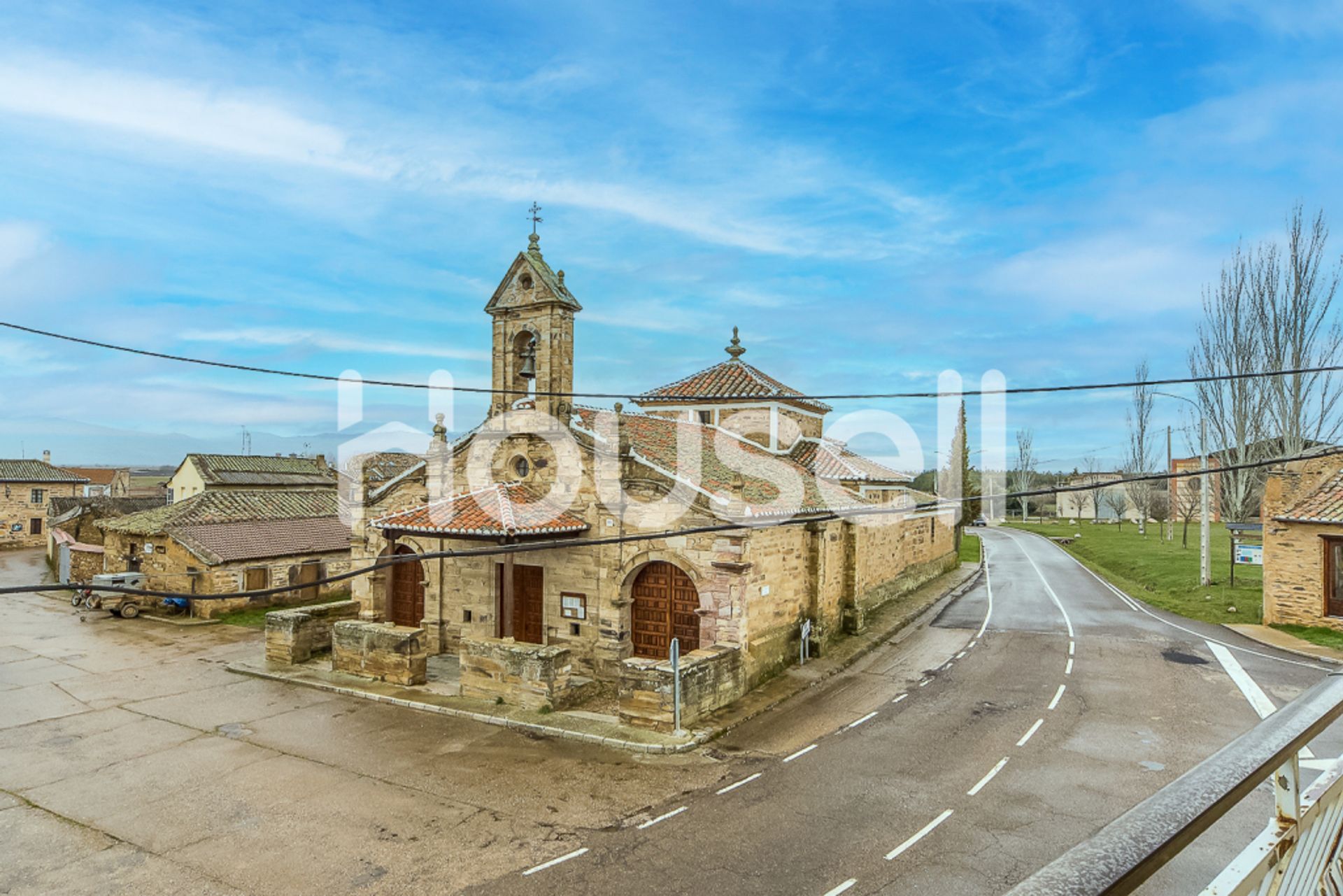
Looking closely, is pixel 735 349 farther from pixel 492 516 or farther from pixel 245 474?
pixel 245 474

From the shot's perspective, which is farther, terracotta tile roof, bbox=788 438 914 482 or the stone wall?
the stone wall

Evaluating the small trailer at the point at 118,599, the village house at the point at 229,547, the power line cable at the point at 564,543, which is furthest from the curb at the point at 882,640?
the small trailer at the point at 118,599

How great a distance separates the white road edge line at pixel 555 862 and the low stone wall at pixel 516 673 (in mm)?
5570

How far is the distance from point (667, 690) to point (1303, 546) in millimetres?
19367

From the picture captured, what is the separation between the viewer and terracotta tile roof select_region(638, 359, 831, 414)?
25.5 metres

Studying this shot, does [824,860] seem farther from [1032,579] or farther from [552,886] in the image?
Result: [1032,579]

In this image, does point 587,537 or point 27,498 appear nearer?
point 587,537

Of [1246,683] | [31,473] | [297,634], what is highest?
[31,473]

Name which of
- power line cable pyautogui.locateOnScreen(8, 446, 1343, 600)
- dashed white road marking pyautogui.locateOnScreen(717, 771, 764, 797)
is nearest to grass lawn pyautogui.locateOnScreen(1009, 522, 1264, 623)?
power line cable pyautogui.locateOnScreen(8, 446, 1343, 600)

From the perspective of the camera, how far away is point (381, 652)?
1683 centimetres

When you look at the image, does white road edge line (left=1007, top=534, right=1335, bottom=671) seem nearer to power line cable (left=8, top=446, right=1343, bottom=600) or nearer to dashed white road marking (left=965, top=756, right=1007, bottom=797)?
power line cable (left=8, top=446, right=1343, bottom=600)

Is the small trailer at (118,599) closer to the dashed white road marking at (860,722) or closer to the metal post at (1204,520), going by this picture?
the dashed white road marking at (860,722)

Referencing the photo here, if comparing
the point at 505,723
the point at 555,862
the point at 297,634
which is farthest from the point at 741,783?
the point at 297,634

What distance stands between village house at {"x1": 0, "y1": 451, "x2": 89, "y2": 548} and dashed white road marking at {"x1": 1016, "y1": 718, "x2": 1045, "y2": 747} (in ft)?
201
